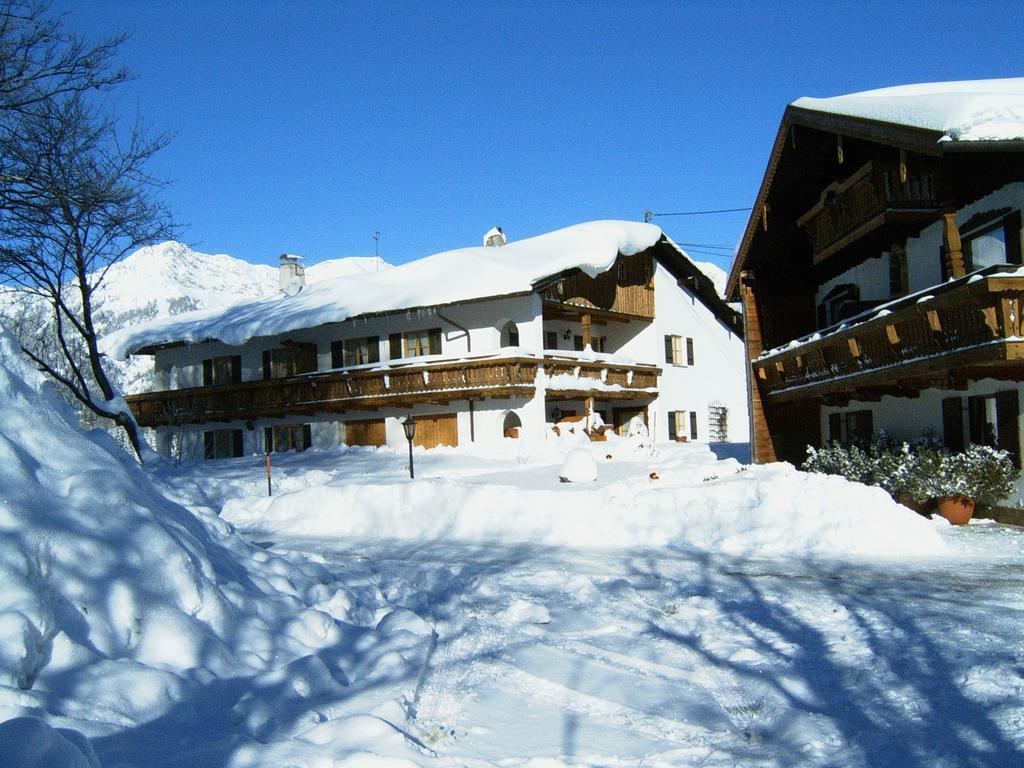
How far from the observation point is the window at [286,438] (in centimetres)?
3775

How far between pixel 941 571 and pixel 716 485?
517 cm

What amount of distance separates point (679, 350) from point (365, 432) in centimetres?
1448

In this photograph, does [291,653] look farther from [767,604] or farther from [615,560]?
[615,560]

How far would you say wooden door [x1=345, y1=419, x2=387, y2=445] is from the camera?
116 ft

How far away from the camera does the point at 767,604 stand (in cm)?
875

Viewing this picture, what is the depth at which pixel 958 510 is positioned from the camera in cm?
1477

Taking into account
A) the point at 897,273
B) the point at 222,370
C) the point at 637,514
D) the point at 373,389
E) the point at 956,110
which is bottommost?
the point at 637,514

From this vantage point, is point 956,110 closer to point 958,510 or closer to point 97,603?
point 958,510

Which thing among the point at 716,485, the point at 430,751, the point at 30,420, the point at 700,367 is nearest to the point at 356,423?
the point at 700,367

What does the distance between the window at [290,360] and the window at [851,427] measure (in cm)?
2340

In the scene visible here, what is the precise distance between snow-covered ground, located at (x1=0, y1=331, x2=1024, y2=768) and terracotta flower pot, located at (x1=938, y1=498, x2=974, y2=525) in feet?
9.80

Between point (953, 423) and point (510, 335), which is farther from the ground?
point (510, 335)

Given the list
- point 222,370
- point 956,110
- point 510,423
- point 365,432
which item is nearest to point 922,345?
point 956,110

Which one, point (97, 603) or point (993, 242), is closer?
point (97, 603)
